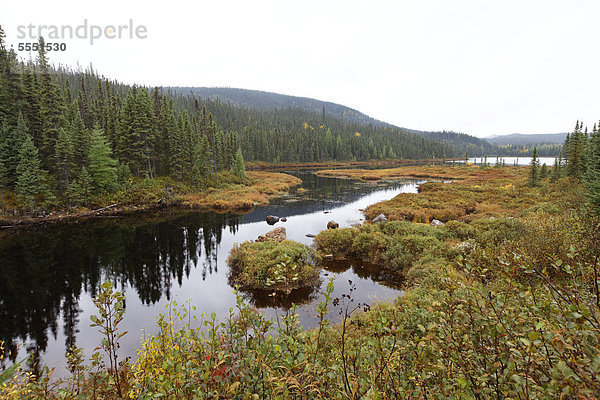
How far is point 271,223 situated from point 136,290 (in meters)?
15.9

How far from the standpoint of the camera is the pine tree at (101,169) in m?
35.9

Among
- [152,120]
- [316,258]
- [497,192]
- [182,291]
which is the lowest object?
[182,291]

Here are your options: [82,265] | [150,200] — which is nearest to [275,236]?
[82,265]

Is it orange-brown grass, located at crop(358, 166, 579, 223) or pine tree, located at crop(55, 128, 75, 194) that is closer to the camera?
orange-brown grass, located at crop(358, 166, 579, 223)

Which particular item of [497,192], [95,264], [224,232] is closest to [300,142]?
[497,192]

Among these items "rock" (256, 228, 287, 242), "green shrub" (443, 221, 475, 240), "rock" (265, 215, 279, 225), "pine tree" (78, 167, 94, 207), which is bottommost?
"rock" (265, 215, 279, 225)

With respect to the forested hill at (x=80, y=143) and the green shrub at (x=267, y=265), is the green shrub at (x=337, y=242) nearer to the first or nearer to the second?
the green shrub at (x=267, y=265)

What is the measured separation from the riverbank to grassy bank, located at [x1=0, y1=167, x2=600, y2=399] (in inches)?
1109

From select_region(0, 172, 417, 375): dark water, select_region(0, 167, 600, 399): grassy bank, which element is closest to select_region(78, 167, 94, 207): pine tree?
select_region(0, 172, 417, 375): dark water

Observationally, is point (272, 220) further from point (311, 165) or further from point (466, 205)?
point (311, 165)

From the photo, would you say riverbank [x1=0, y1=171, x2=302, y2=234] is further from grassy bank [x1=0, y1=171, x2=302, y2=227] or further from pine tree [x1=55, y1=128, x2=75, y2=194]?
pine tree [x1=55, y1=128, x2=75, y2=194]

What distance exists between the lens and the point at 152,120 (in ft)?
162

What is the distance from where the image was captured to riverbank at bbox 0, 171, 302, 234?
2783 centimetres

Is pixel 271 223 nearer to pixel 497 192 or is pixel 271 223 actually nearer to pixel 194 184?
pixel 194 184
